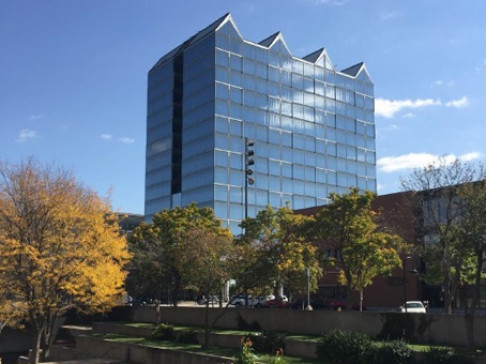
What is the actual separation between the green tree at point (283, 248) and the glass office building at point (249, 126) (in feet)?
159

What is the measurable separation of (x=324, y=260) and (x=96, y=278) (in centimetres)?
1579

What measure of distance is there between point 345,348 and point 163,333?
44.7 feet

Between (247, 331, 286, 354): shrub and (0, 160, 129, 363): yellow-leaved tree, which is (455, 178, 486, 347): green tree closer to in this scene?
(247, 331, 286, 354): shrub

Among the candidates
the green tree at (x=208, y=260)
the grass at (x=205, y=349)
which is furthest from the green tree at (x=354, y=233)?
the grass at (x=205, y=349)

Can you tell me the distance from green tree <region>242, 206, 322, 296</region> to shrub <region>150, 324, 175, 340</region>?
6045mm

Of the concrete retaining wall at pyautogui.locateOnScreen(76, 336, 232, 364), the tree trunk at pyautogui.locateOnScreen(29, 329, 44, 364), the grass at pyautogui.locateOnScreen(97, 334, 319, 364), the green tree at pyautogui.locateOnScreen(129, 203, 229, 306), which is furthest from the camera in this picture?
the green tree at pyautogui.locateOnScreen(129, 203, 229, 306)

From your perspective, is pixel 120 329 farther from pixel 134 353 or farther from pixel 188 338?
pixel 134 353

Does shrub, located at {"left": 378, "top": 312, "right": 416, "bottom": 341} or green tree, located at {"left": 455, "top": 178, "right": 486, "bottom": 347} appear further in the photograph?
shrub, located at {"left": 378, "top": 312, "right": 416, "bottom": 341}

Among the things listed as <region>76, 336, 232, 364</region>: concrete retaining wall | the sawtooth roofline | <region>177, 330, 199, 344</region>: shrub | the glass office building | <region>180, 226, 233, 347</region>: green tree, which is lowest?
<region>76, 336, 232, 364</region>: concrete retaining wall

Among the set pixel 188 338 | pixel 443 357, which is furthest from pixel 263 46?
pixel 443 357

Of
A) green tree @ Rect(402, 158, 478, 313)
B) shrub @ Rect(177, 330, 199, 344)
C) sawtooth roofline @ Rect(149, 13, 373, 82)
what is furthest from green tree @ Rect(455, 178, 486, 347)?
sawtooth roofline @ Rect(149, 13, 373, 82)

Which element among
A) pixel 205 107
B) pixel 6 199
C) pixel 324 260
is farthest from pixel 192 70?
pixel 6 199

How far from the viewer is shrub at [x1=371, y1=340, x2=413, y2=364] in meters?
19.9

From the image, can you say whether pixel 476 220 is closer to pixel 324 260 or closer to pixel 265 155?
pixel 324 260
